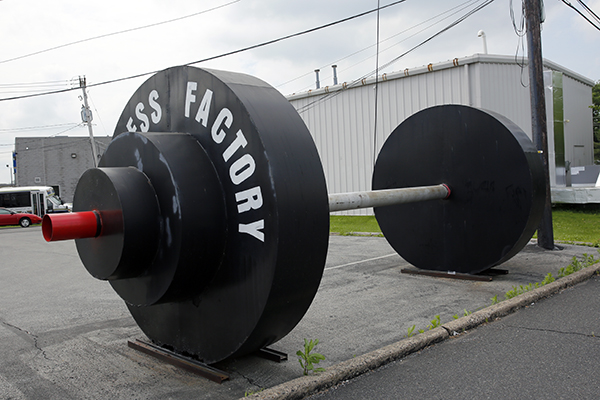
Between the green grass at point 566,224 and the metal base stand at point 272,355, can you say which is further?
the green grass at point 566,224

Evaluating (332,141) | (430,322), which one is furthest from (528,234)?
(332,141)

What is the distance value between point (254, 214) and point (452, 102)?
42.8 ft

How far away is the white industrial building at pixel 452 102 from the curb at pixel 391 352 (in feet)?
33.8

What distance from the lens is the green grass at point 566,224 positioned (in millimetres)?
10785

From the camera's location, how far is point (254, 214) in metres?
3.31

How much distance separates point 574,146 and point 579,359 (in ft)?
60.6

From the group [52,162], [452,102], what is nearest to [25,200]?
[52,162]

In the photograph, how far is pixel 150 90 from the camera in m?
4.20

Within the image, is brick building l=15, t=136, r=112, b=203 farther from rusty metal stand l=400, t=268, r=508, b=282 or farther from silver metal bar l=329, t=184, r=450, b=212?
silver metal bar l=329, t=184, r=450, b=212

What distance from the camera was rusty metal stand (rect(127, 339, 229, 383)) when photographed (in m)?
3.56

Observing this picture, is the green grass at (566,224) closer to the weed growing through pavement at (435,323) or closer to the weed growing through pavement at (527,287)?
the weed growing through pavement at (527,287)

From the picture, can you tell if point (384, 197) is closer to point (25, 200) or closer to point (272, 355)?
point (272, 355)

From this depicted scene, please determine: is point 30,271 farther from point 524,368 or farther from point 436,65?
point 436,65

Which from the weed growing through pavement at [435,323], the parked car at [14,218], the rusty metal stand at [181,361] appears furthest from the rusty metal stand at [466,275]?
the parked car at [14,218]
